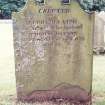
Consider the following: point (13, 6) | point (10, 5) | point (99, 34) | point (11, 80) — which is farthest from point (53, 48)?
point (10, 5)

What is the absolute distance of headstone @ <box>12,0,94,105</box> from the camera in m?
6.28

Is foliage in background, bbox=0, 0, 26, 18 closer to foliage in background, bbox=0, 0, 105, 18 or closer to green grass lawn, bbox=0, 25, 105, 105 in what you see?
foliage in background, bbox=0, 0, 105, 18

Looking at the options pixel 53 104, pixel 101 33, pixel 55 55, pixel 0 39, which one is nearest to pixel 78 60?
pixel 55 55

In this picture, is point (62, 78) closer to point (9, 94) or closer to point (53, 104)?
point (53, 104)

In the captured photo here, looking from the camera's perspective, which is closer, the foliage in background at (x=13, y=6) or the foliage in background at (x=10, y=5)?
the foliage in background at (x=13, y=6)

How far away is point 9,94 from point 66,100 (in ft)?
3.64

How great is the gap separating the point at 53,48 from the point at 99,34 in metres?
7.93

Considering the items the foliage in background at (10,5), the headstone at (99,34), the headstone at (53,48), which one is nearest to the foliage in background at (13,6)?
the foliage in background at (10,5)

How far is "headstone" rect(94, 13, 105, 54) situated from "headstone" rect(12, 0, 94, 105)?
759 centimetres

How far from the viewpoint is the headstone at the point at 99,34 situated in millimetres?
13945

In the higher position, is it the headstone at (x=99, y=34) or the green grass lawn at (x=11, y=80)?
the headstone at (x=99, y=34)

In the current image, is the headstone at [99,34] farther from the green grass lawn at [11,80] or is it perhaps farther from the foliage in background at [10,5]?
the foliage in background at [10,5]

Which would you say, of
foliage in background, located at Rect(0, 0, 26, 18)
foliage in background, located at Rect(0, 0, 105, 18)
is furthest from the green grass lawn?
foliage in background, located at Rect(0, 0, 26, 18)

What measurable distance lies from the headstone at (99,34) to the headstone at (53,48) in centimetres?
759
